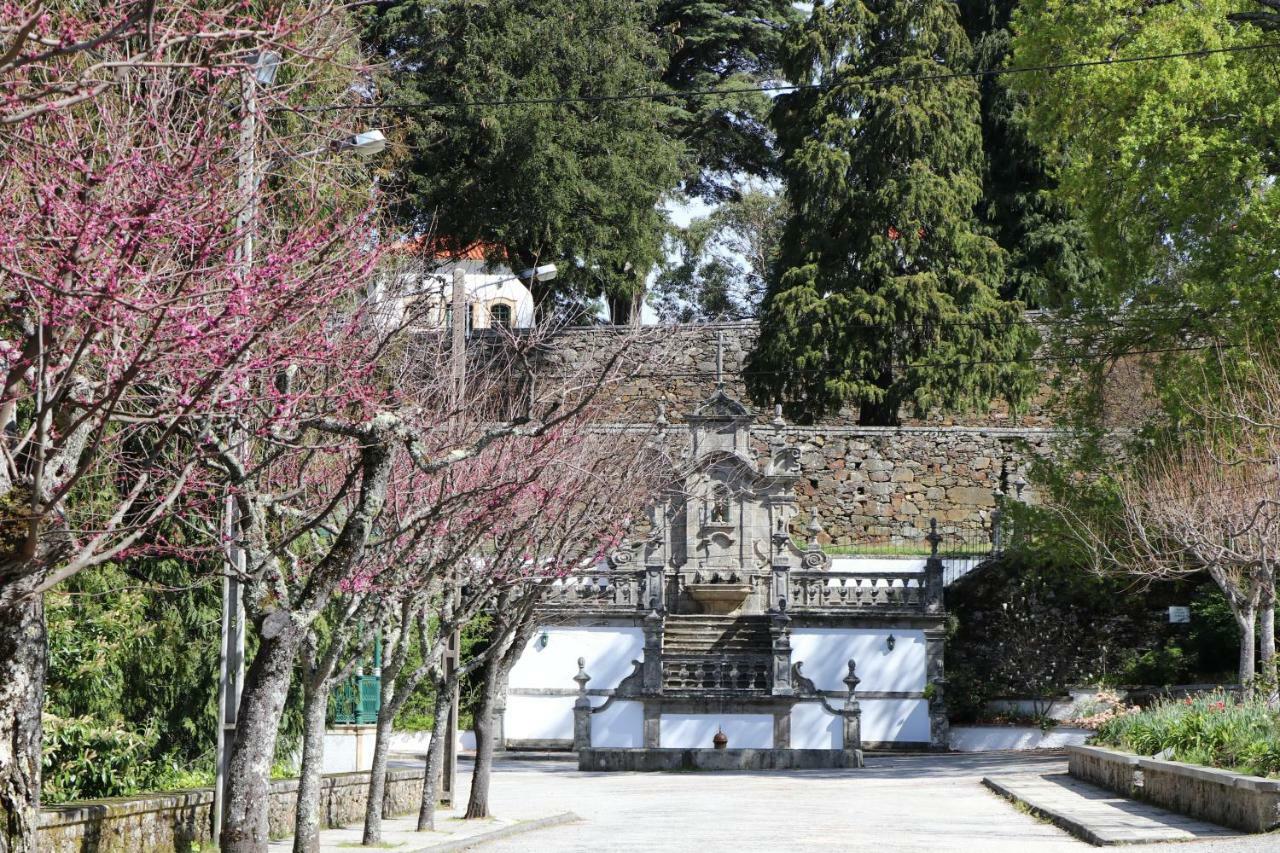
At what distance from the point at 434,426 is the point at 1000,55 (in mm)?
33230

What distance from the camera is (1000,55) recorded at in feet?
146

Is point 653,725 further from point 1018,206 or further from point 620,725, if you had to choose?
point 1018,206

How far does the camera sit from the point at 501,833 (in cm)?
1673

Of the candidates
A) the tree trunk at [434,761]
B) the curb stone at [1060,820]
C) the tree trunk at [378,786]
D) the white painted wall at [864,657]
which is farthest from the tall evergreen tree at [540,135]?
the tree trunk at [378,786]

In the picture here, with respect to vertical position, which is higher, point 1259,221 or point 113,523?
point 1259,221

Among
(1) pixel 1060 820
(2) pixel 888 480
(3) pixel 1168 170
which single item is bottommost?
(1) pixel 1060 820

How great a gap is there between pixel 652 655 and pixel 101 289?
2670 centimetres

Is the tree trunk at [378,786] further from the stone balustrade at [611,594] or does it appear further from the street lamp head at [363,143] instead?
the stone balustrade at [611,594]

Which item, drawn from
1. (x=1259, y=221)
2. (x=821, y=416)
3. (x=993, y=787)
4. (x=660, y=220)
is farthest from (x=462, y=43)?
(x=993, y=787)

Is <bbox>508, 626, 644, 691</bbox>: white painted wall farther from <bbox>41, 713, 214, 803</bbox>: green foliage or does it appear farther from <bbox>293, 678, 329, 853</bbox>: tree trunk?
<bbox>293, 678, 329, 853</bbox>: tree trunk

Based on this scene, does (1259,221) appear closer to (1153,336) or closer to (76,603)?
(1153,336)

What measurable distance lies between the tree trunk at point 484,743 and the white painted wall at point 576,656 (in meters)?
13.2

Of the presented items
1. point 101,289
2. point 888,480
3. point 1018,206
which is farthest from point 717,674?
point 101,289

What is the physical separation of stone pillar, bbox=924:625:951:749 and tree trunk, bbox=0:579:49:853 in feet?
85.3
